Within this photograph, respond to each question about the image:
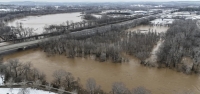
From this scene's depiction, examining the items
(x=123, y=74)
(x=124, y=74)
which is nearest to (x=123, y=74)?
(x=123, y=74)

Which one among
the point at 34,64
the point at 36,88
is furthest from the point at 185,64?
the point at 34,64

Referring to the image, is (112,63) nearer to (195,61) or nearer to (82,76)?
(82,76)

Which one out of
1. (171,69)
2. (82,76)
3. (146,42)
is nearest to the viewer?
(82,76)

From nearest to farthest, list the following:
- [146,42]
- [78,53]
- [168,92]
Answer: [168,92] → [78,53] → [146,42]

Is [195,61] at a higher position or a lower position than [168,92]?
higher

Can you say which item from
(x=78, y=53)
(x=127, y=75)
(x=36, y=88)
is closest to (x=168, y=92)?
(x=127, y=75)

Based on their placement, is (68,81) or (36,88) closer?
(36,88)

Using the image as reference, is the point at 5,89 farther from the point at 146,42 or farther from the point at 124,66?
the point at 146,42

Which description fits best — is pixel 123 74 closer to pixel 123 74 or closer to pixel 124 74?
pixel 123 74
